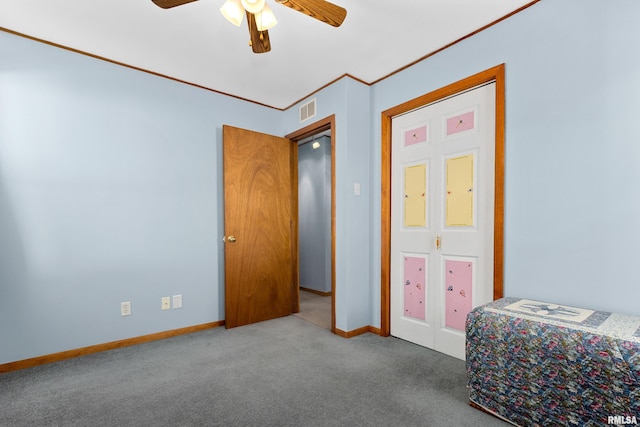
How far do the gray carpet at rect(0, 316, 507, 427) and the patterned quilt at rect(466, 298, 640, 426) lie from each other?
0.22m

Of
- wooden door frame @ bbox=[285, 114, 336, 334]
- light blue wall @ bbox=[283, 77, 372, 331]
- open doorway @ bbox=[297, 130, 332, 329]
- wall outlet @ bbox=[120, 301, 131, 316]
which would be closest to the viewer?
wall outlet @ bbox=[120, 301, 131, 316]

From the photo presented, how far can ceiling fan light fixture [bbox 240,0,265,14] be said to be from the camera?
1.51 meters

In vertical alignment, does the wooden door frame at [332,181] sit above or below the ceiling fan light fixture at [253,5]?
below

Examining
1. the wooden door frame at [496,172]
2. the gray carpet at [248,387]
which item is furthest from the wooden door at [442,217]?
the gray carpet at [248,387]

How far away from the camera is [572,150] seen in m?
1.76

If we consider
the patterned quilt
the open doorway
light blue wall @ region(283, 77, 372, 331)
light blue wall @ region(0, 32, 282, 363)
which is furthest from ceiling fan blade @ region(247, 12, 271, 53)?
the open doorway

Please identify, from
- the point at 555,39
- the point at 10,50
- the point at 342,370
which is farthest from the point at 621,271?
the point at 10,50

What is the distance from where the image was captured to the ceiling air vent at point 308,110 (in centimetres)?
326

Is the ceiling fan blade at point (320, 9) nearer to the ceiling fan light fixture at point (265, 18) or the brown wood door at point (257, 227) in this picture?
the ceiling fan light fixture at point (265, 18)

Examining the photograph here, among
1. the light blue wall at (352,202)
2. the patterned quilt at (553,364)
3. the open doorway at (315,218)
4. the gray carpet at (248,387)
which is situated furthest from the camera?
the open doorway at (315,218)

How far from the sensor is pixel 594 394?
129 cm

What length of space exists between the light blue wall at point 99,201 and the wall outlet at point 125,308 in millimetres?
37

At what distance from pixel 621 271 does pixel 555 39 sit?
1.40 m

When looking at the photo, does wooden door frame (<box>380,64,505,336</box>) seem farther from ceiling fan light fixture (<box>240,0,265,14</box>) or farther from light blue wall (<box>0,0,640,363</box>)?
ceiling fan light fixture (<box>240,0,265,14</box>)
